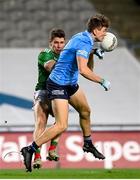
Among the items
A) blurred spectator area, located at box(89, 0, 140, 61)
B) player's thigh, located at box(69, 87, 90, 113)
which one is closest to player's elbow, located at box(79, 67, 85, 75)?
player's thigh, located at box(69, 87, 90, 113)

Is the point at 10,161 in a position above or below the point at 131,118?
below

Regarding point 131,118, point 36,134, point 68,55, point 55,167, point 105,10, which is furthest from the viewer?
point 105,10

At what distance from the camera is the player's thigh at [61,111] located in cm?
1102

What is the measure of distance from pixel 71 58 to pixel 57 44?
0.78m

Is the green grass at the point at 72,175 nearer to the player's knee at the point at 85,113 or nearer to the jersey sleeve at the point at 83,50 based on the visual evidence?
the player's knee at the point at 85,113

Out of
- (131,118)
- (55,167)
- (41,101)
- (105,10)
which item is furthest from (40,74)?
(105,10)

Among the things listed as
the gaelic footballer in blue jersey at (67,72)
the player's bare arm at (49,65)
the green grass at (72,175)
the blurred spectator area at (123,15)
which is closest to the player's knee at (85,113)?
the gaelic footballer in blue jersey at (67,72)

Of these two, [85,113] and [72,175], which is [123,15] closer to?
[72,175]

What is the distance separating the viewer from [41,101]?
39.6 ft

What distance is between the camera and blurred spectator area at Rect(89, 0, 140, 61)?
21.3 meters

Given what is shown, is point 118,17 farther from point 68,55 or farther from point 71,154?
point 68,55

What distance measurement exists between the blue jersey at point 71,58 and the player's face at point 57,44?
1.90 ft

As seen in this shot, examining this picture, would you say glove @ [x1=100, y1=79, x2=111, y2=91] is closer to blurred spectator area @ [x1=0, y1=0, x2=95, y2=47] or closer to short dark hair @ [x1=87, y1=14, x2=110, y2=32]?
short dark hair @ [x1=87, y1=14, x2=110, y2=32]

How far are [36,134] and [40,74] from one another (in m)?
0.82
